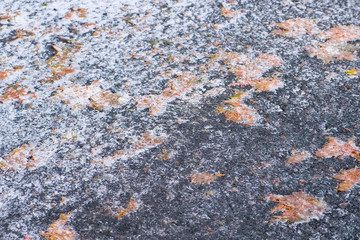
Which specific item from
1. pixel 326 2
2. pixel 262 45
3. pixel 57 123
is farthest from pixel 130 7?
pixel 326 2

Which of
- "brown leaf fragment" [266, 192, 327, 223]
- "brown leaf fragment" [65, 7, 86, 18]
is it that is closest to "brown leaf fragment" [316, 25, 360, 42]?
"brown leaf fragment" [266, 192, 327, 223]

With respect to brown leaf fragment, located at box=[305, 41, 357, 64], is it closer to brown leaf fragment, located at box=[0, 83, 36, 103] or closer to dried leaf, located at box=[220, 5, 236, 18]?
dried leaf, located at box=[220, 5, 236, 18]

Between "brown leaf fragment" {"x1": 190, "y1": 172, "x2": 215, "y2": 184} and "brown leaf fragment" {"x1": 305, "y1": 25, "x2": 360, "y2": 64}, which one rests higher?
"brown leaf fragment" {"x1": 305, "y1": 25, "x2": 360, "y2": 64}

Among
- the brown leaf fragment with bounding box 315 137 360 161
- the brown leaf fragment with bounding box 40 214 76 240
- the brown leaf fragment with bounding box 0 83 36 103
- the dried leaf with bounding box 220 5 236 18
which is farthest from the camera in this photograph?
the dried leaf with bounding box 220 5 236 18

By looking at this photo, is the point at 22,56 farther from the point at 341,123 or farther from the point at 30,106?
the point at 341,123

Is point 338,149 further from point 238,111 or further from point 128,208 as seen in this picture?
point 128,208

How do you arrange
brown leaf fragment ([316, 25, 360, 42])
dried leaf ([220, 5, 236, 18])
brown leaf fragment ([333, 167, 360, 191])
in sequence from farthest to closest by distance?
dried leaf ([220, 5, 236, 18]), brown leaf fragment ([316, 25, 360, 42]), brown leaf fragment ([333, 167, 360, 191])
